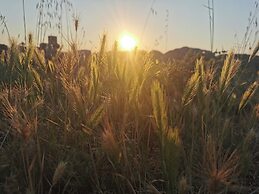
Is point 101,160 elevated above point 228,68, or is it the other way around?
point 228,68

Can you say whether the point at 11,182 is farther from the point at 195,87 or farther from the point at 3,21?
the point at 3,21

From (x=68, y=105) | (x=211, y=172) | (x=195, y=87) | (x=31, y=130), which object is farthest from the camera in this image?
(x=68, y=105)

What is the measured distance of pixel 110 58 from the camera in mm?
2012

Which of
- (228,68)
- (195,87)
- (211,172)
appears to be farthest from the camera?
(228,68)

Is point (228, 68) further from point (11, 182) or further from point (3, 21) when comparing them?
point (3, 21)

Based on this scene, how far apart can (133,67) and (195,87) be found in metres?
0.32

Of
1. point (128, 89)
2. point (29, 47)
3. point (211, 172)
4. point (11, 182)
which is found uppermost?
point (29, 47)

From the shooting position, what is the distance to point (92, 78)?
5.39 feet

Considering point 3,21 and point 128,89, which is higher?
point 3,21

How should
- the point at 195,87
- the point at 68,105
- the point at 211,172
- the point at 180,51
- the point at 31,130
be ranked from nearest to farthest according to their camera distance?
the point at 211,172 < the point at 31,130 < the point at 195,87 < the point at 68,105 < the point at 180,51

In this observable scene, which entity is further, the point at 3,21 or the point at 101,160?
the point at 3,21

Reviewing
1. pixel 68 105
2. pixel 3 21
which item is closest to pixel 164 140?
pixel 68 105

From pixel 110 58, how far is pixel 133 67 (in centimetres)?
23

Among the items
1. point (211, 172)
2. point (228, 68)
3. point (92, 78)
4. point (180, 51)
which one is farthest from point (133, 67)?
point (180, 51)
